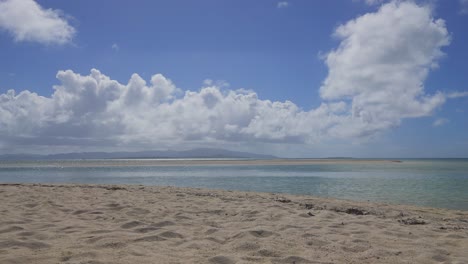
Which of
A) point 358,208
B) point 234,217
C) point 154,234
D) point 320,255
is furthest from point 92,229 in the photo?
point 358,208

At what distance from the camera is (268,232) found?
720 cm

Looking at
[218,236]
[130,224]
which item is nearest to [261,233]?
[218,236]

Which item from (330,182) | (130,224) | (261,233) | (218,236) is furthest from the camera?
(330,182)

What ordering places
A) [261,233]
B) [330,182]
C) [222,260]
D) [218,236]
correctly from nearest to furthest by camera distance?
[222,260] < [218,236] < [261,233] < [330,182]

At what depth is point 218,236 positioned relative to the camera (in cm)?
700

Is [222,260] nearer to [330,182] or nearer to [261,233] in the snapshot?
[261,233]

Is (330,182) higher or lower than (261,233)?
lower

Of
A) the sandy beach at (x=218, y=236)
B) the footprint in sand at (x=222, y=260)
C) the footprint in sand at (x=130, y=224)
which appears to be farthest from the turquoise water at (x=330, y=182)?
the footprint in sand at (x=222, y=260)

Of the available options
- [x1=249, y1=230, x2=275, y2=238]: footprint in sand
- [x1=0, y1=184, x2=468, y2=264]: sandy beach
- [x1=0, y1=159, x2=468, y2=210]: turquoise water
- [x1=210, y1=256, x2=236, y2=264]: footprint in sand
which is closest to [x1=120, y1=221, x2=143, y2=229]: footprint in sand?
[x1=0, y1=184, x2=468, y2=264]: sandy beach

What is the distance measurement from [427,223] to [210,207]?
5952mm

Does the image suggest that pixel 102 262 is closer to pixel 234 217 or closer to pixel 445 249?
pixel 234 217

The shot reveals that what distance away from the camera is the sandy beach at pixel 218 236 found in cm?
565

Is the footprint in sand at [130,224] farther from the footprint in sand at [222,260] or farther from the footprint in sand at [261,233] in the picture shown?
the footprint in sand at [222,260]

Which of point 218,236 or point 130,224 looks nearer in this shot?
point 218,236
